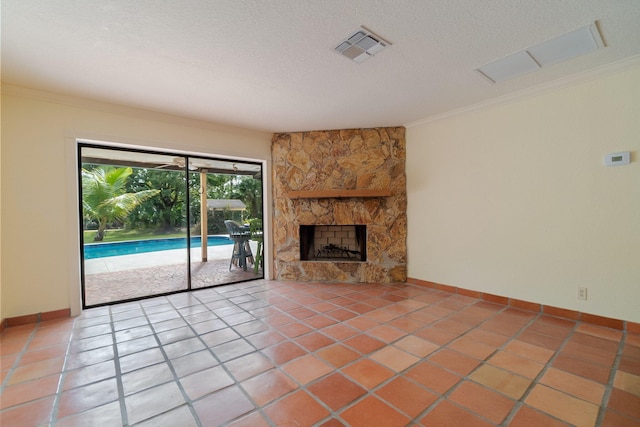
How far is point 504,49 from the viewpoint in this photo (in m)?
2.09

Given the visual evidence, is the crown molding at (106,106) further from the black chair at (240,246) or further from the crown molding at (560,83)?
the crown molding at (560,83)

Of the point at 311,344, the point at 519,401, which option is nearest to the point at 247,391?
the point at 311,344

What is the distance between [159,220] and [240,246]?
1.40m

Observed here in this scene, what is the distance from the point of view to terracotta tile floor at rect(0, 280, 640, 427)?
140 cm

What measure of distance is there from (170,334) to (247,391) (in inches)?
48.2

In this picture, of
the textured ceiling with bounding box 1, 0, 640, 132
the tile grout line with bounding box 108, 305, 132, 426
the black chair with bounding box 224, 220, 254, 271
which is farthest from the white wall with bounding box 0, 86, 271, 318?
the black chair with bounding box 224, 220, 254, 271

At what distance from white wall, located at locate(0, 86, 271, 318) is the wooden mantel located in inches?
89.6

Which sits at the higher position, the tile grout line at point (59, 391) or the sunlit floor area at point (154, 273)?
the sunlit floor area at point (154, 273)

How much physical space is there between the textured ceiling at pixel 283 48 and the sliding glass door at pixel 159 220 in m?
0.96

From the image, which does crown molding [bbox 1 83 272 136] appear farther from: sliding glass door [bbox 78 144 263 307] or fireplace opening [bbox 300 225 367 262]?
fireplace opening [bbox 300 225 367 262]

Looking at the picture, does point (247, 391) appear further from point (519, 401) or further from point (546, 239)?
point (546, 239)

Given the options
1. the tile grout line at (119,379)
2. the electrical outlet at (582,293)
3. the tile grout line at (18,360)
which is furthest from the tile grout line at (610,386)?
the tile grout line at (18,360)

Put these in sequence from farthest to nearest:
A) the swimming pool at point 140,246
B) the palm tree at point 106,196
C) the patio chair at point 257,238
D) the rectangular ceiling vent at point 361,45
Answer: the patio chair at point 257,238 → the swimming pool at point 140,246 → the palm tree at point 106,196 → the rectangular ceiling vent at point 361,45

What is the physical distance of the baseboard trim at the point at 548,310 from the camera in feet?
7.63
